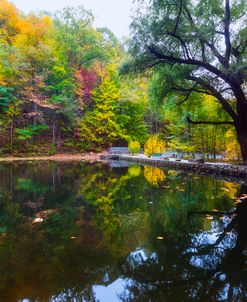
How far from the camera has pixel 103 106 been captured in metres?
30.5

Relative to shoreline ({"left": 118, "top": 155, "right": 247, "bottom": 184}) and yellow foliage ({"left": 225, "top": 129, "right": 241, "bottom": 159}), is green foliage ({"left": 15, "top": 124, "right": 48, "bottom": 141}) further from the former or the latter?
yellow foliage ({"left": 225, "top": 129, "right": 241, "bottom": 159})

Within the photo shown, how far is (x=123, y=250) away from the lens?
388cm

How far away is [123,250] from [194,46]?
1035 centimetres

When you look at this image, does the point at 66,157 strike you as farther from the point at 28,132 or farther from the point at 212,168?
the point at 212,168

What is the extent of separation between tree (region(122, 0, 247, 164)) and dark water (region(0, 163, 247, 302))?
5763 mm

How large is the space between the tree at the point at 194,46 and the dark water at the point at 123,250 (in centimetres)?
576

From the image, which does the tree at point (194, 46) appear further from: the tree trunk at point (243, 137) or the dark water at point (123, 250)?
the dark water at point (123, 250)

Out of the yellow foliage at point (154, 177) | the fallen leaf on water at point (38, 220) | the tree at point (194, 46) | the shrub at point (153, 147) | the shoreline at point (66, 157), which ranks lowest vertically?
the shoreline at point (66, 157)

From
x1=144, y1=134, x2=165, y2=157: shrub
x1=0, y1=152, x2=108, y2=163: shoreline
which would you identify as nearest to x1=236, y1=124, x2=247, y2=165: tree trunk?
x1=144, y1=134, x2=165, y2=157: shrub

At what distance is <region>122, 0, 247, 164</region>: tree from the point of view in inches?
411

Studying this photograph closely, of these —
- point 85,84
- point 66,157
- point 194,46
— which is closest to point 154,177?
point 194,46

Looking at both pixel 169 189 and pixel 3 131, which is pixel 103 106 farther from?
pixel 169 189

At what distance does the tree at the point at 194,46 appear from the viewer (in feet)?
34.3

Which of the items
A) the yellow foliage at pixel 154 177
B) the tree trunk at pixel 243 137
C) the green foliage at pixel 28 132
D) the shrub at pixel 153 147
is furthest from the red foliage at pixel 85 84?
the tree trunk at pixel 243 137
